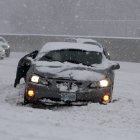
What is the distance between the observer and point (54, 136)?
22.7ft

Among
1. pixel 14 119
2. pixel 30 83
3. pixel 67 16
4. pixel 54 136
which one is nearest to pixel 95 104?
pixel 30 83

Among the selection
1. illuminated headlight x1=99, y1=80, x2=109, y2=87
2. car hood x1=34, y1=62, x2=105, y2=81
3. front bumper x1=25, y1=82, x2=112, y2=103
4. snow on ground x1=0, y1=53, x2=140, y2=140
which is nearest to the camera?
snow on ground x1=0, y1=53, x2=140, y2=140

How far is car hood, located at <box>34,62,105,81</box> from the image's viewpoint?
31.4 ft

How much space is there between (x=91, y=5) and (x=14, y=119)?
54401 millimetres

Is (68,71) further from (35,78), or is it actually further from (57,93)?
(35,78)

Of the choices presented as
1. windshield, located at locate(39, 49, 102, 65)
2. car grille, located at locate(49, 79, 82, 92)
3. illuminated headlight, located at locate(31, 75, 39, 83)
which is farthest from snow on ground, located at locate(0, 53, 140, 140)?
windshield, located at locate(39, 49, 102, 65)

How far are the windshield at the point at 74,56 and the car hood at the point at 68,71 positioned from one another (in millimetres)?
518

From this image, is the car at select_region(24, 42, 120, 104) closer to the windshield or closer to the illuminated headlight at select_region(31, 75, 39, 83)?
the illuminated headlight at select_region(31, 75, 39, 83)

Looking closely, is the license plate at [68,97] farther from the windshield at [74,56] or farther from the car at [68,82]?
the windshield at [74,56]

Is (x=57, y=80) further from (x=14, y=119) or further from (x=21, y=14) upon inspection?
(x=21, y=14)

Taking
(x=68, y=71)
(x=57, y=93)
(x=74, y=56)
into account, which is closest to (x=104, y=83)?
(x=68, y=71)

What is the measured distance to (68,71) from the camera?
9.71 meters

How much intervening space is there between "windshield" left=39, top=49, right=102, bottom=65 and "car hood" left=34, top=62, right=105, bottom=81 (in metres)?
0.52

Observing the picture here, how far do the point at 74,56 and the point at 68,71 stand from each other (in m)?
1.14
